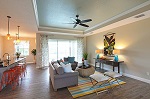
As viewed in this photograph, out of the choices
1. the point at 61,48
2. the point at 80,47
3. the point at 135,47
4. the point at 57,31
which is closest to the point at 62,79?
the point at 135,47

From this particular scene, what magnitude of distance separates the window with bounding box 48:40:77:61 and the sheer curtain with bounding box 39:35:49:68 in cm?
47

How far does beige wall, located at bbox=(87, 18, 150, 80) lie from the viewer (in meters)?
3.72

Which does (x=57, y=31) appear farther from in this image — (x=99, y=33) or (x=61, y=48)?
(x=99, y=33)

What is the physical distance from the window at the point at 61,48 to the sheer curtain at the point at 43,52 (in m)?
0.47

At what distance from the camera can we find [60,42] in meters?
7.62

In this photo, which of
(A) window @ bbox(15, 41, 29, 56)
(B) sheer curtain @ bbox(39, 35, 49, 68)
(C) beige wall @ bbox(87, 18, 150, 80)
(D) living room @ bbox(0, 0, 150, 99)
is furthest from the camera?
(A) window @ bbox(15, 41, 29, 56)

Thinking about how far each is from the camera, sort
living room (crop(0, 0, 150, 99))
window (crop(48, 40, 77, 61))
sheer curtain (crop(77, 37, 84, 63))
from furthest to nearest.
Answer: sheer curtain (crop(77, 37, 84, 63)) < window (crop(48, 40, 77, 61)) < living room (crop(0, 0, 150, 99))

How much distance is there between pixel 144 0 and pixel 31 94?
5.00m

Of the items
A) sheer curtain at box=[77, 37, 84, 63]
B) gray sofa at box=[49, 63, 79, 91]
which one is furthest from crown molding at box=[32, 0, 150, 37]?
gray sofa at box=[49, 63, 79, 91]

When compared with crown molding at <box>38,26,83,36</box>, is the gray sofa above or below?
below

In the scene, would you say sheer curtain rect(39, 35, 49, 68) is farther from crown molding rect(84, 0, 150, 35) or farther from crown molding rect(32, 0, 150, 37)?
crown molding rect(84, 0, 150, 35)

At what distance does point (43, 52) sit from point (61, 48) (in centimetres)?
167

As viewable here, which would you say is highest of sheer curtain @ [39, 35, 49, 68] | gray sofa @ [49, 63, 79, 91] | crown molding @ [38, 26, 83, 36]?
crown molding @ [38, 26, 83, 36]

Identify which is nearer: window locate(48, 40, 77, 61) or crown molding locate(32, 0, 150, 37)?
crown molding locate(32, 0, 150, 37)
